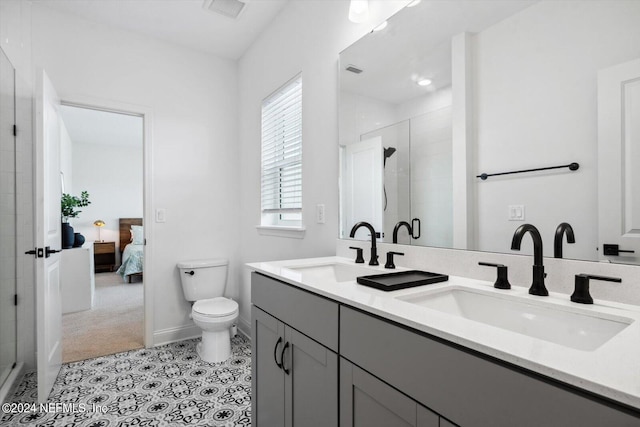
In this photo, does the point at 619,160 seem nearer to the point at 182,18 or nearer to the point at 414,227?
the point at 414,227

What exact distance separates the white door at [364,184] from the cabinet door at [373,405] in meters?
0.87

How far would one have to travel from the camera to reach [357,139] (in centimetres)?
180

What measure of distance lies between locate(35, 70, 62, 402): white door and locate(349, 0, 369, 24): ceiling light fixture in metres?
1.84

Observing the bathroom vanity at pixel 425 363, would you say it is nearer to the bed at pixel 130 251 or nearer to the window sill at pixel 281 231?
the window sill at pixel 281 231

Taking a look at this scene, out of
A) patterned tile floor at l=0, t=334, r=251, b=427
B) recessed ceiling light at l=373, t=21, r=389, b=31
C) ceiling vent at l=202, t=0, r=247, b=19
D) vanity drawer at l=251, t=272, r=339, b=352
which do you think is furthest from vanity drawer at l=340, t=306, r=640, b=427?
ceiling vent at l=202, t=0, r=247, b=19

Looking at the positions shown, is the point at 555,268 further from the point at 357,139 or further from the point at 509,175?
the point at 357,139

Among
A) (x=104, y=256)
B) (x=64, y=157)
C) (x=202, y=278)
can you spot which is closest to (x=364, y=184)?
(x=202, y=278)

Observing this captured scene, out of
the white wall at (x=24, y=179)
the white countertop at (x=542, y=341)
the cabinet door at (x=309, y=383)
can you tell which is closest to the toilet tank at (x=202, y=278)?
the white wall at (x=24, y=179)

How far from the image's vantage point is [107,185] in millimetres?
6527

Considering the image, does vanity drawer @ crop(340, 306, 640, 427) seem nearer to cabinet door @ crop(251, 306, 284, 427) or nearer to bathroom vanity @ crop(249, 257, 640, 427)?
bathroom vanity @ crop(249, 257, 640, 427)

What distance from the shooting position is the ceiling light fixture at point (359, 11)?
164 centimetres

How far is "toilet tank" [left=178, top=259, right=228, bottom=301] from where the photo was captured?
111 inches

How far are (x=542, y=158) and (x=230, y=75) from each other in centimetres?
290

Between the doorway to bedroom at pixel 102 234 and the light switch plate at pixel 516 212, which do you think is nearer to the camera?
the light switch plate at pixel 516 212
